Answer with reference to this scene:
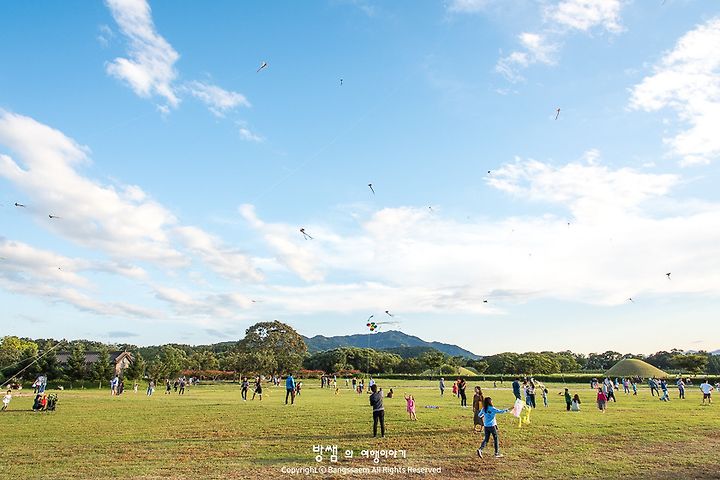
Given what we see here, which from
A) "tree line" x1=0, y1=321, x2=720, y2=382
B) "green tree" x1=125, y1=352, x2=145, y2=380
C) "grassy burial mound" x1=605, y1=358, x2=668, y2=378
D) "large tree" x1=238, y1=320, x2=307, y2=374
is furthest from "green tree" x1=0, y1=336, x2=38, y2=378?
"grassy burial mound" x1=605, y1=358, x2=668, y2=378

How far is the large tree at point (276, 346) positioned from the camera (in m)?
87.9

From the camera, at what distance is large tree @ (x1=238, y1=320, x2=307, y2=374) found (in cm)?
8791

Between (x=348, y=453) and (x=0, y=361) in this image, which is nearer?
(x=348, y=453)

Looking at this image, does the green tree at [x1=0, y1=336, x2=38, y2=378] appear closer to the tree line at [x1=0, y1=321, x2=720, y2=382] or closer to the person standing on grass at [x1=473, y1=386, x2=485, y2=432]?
the tree line at [x1=0, y1=321, x2=720, y2=382]

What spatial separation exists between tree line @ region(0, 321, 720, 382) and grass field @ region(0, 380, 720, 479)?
36.4ft

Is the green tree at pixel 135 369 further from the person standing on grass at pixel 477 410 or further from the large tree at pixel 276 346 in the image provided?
the person standing on grass at pixel 477 410

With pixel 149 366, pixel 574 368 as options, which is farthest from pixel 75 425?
pixel 574 368

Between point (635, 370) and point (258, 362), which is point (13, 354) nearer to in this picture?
point (258, 362)

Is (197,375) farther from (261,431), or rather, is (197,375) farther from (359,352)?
(261,431)

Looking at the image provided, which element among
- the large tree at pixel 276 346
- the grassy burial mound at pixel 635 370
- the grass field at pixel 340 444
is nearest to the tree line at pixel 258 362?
the large tree at pixel 276 346

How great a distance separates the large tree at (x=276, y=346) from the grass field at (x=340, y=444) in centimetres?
6390

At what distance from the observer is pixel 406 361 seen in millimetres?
132000

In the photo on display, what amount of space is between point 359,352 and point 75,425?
126 meters

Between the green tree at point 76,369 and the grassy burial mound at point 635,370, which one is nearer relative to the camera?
the green tree at point 76,369
